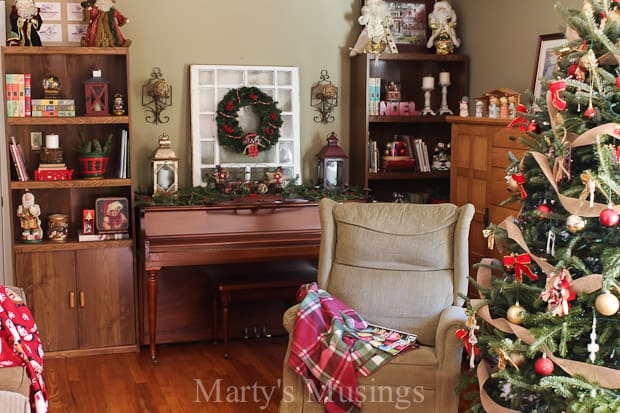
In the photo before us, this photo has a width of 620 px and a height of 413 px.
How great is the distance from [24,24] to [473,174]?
2.70 meters

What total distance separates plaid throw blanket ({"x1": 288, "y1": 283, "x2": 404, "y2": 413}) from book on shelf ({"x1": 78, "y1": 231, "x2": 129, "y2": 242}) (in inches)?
66.6

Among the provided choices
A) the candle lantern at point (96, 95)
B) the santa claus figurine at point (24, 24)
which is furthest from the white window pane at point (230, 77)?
the santa claus figurine at point (24, 24)

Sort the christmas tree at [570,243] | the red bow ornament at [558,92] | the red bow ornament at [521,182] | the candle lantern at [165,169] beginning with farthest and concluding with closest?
the candle lantern at [165,169]
the red bow ornament at [521,182]
the red bow ornament at [558,92]
the christmas tree at [570,243]

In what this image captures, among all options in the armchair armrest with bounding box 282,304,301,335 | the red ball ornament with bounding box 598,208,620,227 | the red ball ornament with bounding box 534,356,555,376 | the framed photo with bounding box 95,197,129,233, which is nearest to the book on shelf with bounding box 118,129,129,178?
the framed photo with bounding box 95,197,129,233

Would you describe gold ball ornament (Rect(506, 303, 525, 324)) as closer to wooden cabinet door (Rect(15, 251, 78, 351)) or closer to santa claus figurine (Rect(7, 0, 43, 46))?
wooden cabinet door (Rect(15, 251, 78, 351))

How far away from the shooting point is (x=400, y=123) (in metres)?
5.71

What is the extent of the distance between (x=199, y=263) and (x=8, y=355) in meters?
1.64

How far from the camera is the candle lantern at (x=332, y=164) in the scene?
5316mm

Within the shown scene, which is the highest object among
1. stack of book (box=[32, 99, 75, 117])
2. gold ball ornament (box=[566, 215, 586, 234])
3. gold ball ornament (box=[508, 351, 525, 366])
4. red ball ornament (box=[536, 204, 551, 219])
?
stack of book (box=[32, 99, 75, 117])

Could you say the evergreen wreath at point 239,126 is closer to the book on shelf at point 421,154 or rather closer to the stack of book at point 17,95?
the book on shelf at point 421,154

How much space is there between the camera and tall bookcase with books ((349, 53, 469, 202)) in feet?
17.8

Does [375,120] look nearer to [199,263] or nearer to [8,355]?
[199,263]

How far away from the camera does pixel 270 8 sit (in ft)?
17.5

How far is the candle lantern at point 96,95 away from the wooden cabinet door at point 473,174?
6.82ft
